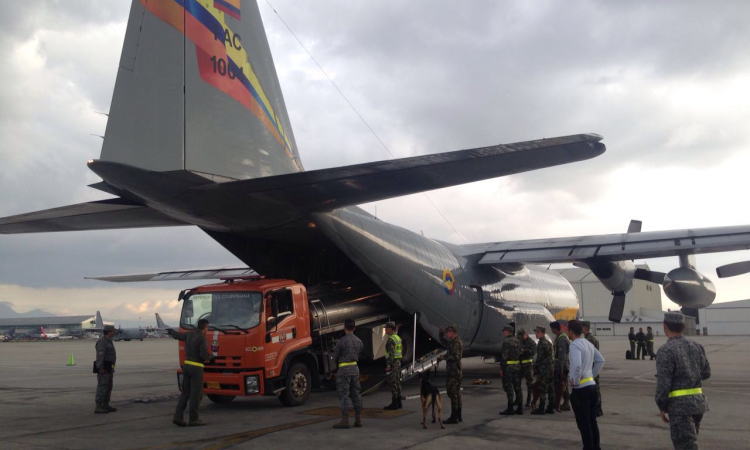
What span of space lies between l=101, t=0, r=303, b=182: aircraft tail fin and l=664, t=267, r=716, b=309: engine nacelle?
31.8 ft

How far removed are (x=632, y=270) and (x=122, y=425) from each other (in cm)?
1374

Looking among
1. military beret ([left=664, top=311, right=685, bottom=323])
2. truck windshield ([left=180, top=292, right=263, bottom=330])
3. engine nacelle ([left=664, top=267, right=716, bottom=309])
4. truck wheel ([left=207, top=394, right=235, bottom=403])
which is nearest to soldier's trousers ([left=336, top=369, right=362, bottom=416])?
truck windshield ([left=180, top=292, right=263, bottom=330])

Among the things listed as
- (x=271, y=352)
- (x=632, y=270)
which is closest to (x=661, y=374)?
(x=271, y=352)

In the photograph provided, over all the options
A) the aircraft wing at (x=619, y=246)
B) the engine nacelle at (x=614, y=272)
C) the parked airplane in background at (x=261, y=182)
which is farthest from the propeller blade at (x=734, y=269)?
the engine nacelle at (x=614, y=272)

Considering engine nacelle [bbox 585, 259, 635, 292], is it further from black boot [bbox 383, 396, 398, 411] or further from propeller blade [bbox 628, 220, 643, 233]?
black boot [bbox 383, 396, 398, 411]

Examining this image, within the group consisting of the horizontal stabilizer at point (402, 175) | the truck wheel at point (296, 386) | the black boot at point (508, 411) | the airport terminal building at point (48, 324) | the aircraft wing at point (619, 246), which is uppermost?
the horizontal stabilizer at point (402, 175)

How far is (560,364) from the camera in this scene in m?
8.73

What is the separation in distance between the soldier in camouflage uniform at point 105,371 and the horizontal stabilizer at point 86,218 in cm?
186

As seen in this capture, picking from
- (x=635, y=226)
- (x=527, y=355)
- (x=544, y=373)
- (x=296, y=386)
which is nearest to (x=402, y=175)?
(x=527, y=355)

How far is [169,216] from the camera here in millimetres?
9711

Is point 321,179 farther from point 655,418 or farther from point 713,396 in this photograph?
point 713,396

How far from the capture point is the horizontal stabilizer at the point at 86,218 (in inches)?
364

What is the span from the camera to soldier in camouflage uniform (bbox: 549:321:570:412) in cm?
869

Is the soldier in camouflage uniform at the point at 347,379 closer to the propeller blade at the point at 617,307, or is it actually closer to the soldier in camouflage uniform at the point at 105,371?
the soldier in camouflage uniform at the point at 105,371
